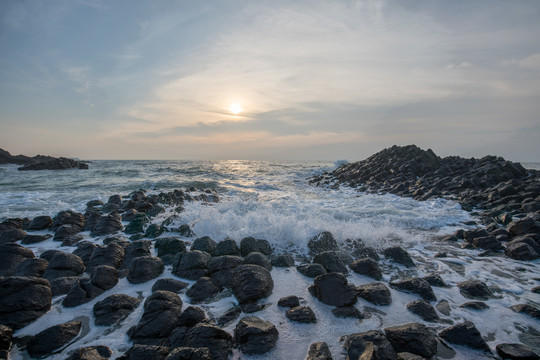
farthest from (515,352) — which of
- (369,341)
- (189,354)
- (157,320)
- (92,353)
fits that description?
(92,353)

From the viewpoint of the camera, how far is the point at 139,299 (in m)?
3.50

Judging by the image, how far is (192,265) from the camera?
166 inches

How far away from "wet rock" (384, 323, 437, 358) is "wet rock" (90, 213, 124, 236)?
6.80 meters

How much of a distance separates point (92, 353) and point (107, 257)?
2.33 meters

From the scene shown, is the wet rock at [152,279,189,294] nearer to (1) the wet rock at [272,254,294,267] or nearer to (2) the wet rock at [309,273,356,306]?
(1) the wet rock at [272,254,294,267]

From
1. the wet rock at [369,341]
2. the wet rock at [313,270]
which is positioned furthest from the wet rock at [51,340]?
the wet rock at [313,270]

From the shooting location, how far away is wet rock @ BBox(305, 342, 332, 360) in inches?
96.0

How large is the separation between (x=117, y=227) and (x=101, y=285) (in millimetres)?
3791

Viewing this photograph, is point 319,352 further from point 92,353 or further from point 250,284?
point 92,353

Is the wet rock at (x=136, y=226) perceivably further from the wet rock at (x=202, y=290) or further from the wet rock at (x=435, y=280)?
the wet rock at (x=435, y=280)

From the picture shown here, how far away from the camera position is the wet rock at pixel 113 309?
307 centimetres

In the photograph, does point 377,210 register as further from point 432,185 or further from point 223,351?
point 223,351

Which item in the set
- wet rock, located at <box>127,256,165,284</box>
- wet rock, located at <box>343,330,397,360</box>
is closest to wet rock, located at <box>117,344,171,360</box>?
wet rock, located at <box>127,256,165,284</box>

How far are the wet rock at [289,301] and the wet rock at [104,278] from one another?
8.13ft
